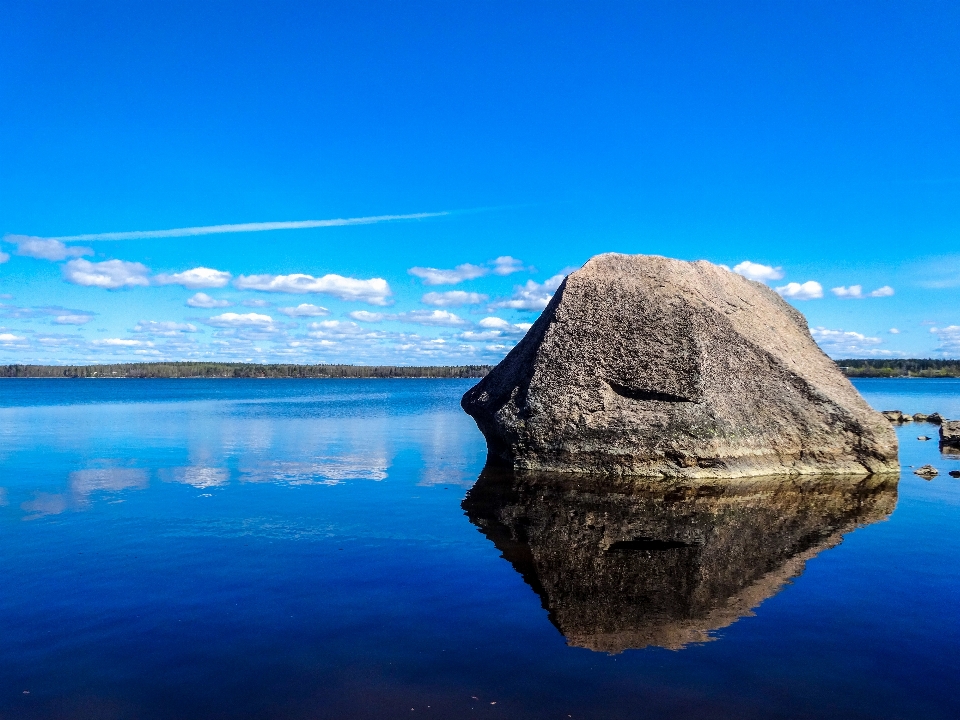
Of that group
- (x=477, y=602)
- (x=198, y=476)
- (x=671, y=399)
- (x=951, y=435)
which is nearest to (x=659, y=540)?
(x=477, y=602)

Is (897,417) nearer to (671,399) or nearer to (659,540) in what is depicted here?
(671,399)

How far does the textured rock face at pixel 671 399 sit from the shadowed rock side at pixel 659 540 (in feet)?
2.13

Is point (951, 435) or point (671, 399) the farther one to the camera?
point (951, 435)

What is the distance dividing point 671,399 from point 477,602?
31.1ft

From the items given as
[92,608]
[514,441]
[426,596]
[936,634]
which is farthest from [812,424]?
[92,608]

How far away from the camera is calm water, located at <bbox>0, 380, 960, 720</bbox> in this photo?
580cm

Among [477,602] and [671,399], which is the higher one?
[671,399]

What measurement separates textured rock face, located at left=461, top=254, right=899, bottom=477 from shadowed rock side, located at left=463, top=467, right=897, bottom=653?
25.6 inches

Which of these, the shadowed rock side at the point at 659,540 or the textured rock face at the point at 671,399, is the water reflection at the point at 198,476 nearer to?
the shadowed rock side at the point at 659,540

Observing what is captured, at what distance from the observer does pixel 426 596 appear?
809 centimetres

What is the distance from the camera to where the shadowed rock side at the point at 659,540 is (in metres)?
7.48

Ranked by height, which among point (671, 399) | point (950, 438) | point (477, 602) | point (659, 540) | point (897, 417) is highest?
point (671, 399)

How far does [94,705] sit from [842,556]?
29.8 feet

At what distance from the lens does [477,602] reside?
7895 millimetres
